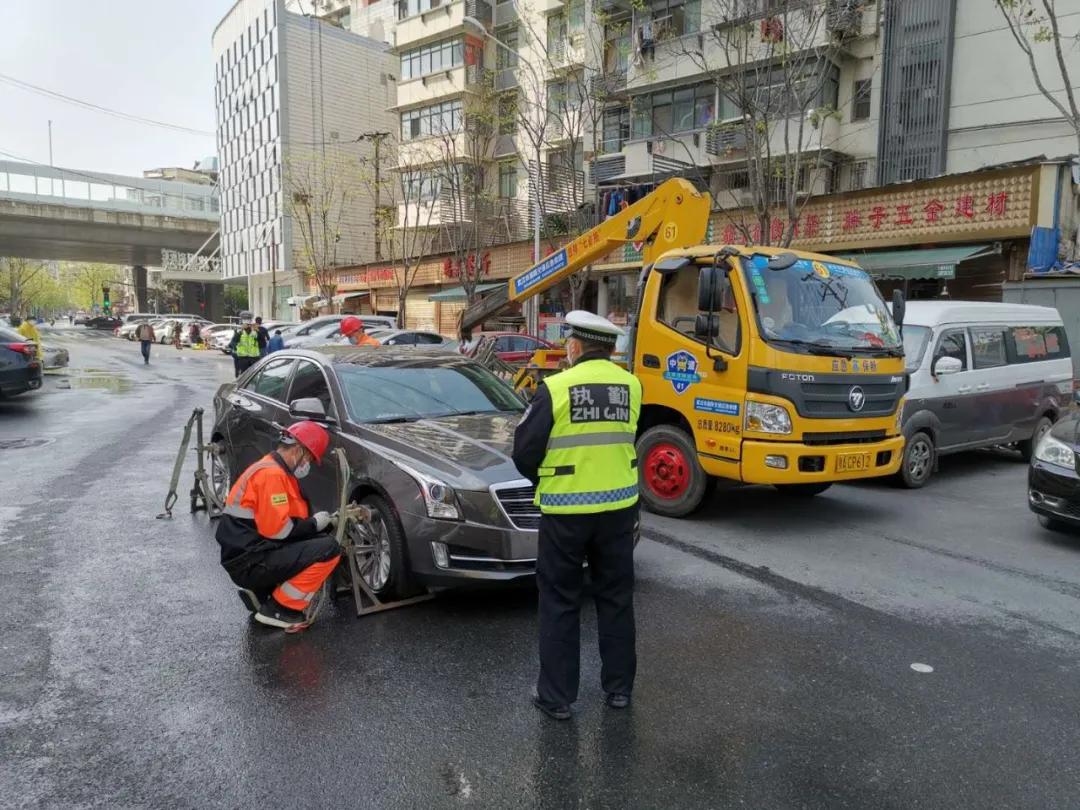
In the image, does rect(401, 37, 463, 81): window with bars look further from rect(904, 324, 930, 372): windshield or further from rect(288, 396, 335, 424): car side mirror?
rect(288, 396, 335, 424): car side mirror

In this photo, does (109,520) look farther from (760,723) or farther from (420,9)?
(420,9)

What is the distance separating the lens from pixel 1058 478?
20.7 ft

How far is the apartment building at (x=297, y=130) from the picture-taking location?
45188 mm

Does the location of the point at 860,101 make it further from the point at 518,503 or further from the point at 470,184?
the point at 518,503

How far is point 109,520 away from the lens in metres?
6.74

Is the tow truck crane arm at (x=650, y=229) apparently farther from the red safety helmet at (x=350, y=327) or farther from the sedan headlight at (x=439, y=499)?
the sedan headlight at (x=439, y=499)

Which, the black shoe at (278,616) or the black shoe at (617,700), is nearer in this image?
the black shoe at (617,700)

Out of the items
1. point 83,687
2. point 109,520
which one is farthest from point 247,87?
point 83,687

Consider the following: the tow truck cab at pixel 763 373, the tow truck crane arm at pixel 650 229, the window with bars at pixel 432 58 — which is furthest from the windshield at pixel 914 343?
the window with bars at pixel 432 58

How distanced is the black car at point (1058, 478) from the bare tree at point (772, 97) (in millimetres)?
8512

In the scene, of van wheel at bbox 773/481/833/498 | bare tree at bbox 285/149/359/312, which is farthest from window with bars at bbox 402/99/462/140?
van wheel at bbox 773/481/833/498

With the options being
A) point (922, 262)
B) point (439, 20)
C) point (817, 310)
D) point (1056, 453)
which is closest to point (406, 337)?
point (922, 262)

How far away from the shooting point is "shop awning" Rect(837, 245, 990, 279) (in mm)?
15914

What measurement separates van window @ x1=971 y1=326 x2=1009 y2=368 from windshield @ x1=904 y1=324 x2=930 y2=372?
2.65 ft
